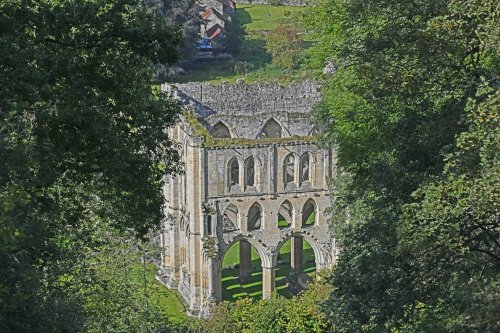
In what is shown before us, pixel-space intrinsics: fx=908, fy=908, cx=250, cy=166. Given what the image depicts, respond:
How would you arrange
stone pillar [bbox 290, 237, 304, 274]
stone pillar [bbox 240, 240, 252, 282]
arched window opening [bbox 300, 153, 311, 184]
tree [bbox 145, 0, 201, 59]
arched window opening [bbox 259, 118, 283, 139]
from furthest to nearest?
tree [bbox 145, 0, 201, 59] → arched window opening [bbox 259, 118, 283, 139] → stone pillar [bbox 290, 237, 304, 274] → stone pillar [bbox 240, 240, 252, 282] → arched window opening [bbox 300, 153, 311, 184]

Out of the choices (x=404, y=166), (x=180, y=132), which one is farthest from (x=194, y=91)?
(x=404, y=166)

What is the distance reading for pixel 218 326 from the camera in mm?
24328

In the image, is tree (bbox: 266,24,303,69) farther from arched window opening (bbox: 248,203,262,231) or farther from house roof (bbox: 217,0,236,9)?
arched window opening (bbox: 248,203,262,231)

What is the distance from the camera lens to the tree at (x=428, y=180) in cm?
1229

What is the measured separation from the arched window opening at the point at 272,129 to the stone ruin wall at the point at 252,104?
0.81ft

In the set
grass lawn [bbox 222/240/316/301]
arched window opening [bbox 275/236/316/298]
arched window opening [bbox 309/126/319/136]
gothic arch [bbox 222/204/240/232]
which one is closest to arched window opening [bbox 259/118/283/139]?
arched window opening [bbox 309/126/319/136]

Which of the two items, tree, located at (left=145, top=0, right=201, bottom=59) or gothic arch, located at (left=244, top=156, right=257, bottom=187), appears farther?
tree, located at (left=145, top=0, right=201, bottom=59)

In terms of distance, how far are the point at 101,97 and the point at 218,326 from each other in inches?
521

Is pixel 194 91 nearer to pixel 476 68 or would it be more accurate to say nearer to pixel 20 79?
pixel 476 68

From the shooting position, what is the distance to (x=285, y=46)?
68.1m

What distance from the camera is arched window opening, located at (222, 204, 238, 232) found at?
3098 cm

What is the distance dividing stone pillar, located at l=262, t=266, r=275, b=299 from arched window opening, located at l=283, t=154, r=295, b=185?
304 cm

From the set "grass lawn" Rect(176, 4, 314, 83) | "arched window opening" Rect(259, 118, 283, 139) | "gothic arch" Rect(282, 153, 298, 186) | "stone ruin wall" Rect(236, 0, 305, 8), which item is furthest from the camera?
"stone ruin wall" Rect(236, 0, 305, 8)

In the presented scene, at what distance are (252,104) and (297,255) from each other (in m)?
7.15
